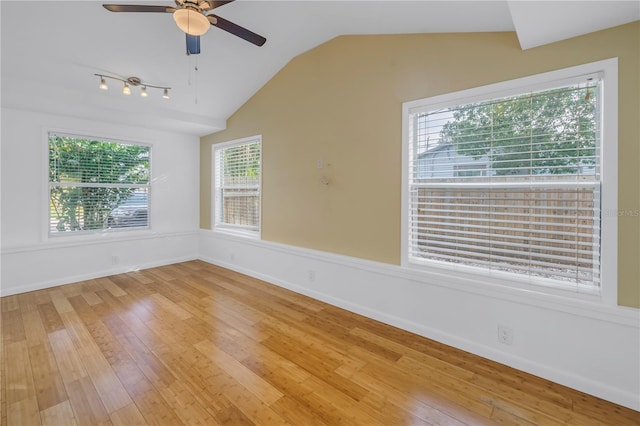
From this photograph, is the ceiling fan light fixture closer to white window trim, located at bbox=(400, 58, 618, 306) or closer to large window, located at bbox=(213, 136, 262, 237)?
white window trim, located at bbox=(400, 58, 618, 306)

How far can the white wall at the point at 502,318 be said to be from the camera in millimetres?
1851

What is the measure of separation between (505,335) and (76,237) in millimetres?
5477

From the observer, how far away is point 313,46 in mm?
3451

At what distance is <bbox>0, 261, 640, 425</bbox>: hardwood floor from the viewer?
67.9 inches

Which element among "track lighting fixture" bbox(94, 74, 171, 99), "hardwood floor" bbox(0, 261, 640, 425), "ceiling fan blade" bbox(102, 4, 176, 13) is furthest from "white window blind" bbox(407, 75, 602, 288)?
"track lighting fixture" bbox(94, 74, 171, 99)

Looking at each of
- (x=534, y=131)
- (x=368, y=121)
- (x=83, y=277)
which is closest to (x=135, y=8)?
(x=368, y=121)

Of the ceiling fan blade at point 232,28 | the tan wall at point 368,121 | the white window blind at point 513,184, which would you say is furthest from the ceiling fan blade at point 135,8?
the white window blind at point 513,184

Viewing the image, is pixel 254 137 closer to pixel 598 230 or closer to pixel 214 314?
pixel 214 314

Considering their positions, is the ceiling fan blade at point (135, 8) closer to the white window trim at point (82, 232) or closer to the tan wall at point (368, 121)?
the tan wall at point (368, 121)

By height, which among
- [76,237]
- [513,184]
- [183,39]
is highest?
[183,39]

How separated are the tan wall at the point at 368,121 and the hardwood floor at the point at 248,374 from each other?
0.83 meters

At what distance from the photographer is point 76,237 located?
165 inches

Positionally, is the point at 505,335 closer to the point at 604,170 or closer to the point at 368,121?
the point at 604,170

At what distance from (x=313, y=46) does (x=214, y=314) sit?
3.35 metres
